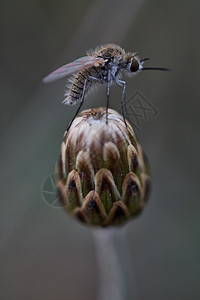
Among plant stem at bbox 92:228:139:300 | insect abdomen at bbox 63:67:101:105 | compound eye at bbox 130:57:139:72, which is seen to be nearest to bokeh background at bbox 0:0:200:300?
plant stem at bbox 92:228:139:300

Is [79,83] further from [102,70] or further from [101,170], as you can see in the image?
[101,170]

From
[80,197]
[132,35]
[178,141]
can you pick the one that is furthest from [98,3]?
[80,197]

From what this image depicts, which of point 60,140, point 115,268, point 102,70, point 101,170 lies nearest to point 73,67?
point 102,70

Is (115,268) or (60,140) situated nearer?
(115,268)

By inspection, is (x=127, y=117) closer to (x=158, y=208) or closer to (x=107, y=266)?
(x=107, y=266)

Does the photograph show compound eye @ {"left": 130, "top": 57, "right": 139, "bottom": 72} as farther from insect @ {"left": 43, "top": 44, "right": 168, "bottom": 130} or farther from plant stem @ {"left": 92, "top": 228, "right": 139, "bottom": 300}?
plant stem @ {"left": 92, "top": 228, "right": 139, "bottom": 300}

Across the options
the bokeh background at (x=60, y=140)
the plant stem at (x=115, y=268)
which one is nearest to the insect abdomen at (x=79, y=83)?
the plant stem at (x=115, y=268)
